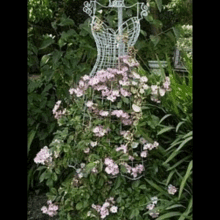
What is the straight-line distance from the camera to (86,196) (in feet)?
7.15

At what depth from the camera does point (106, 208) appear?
2.16 meters

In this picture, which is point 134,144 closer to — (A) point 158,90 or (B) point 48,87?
(A) point 158,90

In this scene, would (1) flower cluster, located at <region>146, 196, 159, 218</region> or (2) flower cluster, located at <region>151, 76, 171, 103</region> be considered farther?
(2) flower cluster, located at <region>151, 76, 171, 103</region>

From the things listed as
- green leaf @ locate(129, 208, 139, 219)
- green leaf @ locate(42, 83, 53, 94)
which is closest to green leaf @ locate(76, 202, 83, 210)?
green leaf @ locate(129, 208, 139, 219)

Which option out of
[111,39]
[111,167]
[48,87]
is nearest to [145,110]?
[111,167]

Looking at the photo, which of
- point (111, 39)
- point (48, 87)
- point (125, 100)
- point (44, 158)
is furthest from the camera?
point (48, 87)

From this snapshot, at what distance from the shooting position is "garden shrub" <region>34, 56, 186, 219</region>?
84.0 inches

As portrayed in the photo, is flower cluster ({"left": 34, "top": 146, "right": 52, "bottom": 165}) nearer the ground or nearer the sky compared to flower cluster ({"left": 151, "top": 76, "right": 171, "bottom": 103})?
nearer the ground

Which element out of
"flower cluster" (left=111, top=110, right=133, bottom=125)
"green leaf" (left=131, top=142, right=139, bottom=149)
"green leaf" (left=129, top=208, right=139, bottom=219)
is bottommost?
"green leaf" (left=129, top=208, right=139, bottom=219)

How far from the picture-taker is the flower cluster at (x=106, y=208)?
2137 millimetres

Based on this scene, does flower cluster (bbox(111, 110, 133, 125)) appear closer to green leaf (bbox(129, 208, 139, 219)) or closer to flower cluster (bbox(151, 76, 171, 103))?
flower cluster (bbox(151, 76, 171, 103))

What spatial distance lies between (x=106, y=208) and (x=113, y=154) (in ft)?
1.10

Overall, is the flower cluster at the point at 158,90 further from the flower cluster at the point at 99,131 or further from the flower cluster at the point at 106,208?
the flower cluster at the point at 106,208

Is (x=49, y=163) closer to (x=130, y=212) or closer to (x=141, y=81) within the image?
(x=130, y=212)
